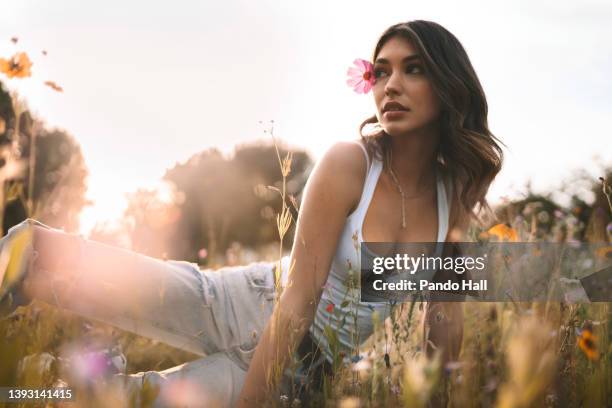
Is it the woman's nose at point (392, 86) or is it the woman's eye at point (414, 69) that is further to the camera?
the woman's eye at point (414, 69)

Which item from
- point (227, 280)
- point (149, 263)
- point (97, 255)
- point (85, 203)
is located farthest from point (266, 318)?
point (85, 203)

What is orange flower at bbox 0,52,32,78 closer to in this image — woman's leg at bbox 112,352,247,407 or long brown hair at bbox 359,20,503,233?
woman's leg at bbox 112,352,247,407

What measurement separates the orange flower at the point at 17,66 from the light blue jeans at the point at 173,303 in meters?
0.55

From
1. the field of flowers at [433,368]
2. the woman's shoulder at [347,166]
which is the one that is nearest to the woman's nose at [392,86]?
the woman's shoulder at [347,166]

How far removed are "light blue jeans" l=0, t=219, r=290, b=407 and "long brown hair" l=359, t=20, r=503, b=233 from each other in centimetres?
91

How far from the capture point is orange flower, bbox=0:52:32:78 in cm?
210

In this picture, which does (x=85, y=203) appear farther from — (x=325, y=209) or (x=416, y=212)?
(x=416, y=212)

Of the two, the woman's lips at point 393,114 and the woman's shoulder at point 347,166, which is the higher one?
the woman's lips at point 393,114

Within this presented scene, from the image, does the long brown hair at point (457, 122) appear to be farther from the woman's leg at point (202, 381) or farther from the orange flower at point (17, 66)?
the orange flower at point (17, 66)

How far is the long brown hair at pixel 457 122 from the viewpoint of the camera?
2.32 meters

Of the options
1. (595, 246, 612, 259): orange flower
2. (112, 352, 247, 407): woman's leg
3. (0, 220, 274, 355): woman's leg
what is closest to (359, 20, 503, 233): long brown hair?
(595, 246, 612, 259): orange flower

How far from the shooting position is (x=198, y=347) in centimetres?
250

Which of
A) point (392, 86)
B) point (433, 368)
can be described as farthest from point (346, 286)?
point (433, 368)

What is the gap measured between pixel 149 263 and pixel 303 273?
2.35 ft
